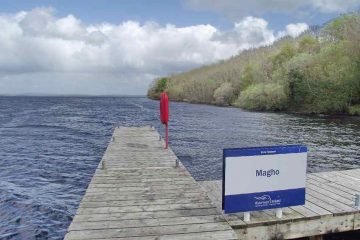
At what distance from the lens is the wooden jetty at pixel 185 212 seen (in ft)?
20.1

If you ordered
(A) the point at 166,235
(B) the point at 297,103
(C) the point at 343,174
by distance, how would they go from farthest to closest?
(B) the point at 297,103 → (C) the point at 343,174 → (A) the point at 166,235

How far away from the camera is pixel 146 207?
7.32 meters

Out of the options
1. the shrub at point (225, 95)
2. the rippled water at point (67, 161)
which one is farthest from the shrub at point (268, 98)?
the rippled water at point (67, 161)

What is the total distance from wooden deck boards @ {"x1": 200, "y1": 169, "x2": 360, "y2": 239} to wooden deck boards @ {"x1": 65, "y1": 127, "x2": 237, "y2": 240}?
485mm

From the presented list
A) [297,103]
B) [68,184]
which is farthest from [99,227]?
[297,103]

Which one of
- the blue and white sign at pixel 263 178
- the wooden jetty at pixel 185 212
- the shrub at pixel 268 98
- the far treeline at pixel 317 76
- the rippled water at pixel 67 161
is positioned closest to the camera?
the wooden jetty at pixel 185 212

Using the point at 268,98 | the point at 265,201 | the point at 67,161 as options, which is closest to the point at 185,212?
the point at 265,201

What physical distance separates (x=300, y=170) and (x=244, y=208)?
136cm

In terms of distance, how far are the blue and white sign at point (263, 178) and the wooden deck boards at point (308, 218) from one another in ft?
0.86

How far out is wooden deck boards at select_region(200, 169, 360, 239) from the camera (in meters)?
6.82

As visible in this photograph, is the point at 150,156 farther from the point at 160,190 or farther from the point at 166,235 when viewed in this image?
the point at 166,235

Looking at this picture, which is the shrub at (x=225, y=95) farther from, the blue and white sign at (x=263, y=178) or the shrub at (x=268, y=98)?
the blue and white sign at (x=263, y=178)

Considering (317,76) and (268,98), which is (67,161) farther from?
(268,98)

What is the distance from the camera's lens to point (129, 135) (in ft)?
66.6
